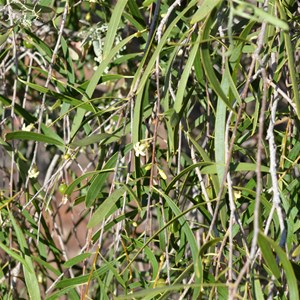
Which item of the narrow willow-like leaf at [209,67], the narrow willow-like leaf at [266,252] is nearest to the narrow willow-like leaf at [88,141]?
the narrow willow-like leaf at [209,67]

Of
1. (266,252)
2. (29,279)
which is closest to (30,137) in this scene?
(29,279)

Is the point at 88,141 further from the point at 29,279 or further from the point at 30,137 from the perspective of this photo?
the point at 29,279

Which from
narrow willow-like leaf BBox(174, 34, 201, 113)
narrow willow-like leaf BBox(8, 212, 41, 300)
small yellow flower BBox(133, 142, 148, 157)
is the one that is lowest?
narrow willow-like leaf BBox(8, 212, 41, 300)

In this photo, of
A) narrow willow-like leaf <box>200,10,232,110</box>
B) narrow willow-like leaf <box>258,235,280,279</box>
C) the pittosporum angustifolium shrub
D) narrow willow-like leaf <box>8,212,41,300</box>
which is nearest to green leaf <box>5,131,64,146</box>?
the pittosporum angustifolium shrub

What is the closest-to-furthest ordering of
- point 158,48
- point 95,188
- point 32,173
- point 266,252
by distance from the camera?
point 266,252 < point 158,48 < point 95,188 < point 32,173

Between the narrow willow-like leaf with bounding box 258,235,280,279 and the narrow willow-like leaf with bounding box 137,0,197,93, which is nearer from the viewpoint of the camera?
the narrow willow-like leaf with bounding box 258,235,280,279

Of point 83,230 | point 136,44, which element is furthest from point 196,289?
point 83,230

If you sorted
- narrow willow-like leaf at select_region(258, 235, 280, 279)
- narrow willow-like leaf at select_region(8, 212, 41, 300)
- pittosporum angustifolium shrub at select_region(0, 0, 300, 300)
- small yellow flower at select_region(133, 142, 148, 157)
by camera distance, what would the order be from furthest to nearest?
narrow willow-like leaf at select_region(8, 212, 41, 300), small yellow flower at select_region(133, 142, 148, 157), pittosporum angustifolium shrub at select_region(0, 0, 300, 300), narrow willow-like leaf at select_region(258, 235, 280, 279)

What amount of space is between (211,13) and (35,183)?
0.55 metres

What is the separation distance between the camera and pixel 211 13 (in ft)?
2.70

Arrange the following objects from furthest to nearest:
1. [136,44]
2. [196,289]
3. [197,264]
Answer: [136,44] < [196,289] < [197,264]

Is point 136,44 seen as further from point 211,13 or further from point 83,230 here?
point 83,230

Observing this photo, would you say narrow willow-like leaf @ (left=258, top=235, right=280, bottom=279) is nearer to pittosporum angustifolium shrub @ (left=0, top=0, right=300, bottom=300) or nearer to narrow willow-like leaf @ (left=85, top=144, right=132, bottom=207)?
pittosporum angustifolium shrub @ (left=0, top=0, right=300, bottom=300)

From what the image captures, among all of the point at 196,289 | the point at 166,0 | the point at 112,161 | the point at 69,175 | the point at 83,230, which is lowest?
the point at 83,230
